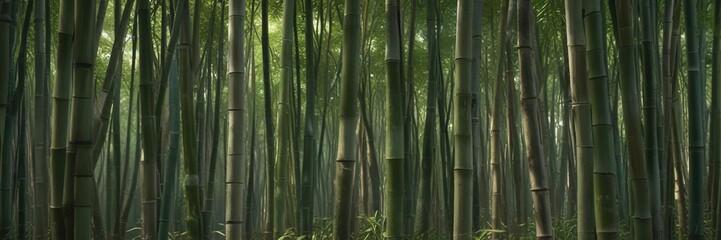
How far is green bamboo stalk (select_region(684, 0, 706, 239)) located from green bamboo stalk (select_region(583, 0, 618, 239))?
1610 millimetres

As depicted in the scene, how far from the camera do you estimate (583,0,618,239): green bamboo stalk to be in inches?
75.6

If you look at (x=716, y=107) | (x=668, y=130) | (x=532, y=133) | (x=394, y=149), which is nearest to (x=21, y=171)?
(x=394, y=149)

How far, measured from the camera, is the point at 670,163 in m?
3.92

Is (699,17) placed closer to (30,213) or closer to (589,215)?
(589,215)

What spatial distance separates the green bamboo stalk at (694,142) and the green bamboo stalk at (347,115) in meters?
1.84

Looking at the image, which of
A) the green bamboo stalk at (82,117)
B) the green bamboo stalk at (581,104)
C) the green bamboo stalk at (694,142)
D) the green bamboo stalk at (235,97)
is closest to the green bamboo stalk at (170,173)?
the green bamboo stalk at (235,97)

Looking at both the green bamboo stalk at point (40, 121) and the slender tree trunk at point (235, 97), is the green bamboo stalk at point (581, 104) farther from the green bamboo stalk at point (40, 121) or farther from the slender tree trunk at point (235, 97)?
the green bamboo stalk at point (40, 121)

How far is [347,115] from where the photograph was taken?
242cm

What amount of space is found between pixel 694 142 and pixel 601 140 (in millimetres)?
1701

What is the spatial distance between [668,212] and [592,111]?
7.28 feet

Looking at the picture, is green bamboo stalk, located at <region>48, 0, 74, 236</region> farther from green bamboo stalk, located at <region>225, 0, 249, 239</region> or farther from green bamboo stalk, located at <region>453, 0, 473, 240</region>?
green bamboo stalk, located at <region>453, 0, 473, 240</region>

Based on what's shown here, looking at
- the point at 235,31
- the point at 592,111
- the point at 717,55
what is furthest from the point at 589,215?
the point at 717,55

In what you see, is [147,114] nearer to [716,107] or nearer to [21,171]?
[21,171]

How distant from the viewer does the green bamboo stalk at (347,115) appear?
7.94ft
